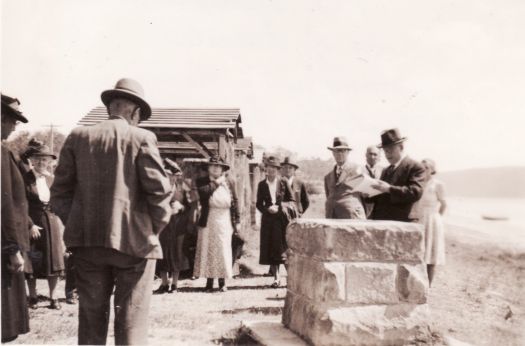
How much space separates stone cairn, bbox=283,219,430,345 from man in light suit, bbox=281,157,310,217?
12.5 ft

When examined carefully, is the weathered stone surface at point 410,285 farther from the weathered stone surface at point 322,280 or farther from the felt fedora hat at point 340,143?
the felt fedora hat at point 340,143

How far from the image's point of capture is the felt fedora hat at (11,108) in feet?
11.9

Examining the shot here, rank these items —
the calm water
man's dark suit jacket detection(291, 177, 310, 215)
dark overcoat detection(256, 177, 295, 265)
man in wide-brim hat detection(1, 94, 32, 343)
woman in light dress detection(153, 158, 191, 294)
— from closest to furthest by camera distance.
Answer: man in wide-brim hat detection(1, 94, 32, 343) → woman in light dress detection(153, 158, 191, 294) → dark overcoat detection(256, 177, 295, 265) → man's dark suit jacket detection(291, 177, 310, 215) → the calm water

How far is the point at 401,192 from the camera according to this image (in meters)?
4.48

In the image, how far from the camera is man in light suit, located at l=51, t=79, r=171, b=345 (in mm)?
3230

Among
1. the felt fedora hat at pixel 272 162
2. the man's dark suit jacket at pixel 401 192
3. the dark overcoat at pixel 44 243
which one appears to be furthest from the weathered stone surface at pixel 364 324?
the felt fedora hat at pixel 272 162

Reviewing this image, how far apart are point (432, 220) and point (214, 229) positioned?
10.1 feet

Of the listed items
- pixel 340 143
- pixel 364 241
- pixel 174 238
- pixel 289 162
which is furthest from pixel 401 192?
pixel 174 238

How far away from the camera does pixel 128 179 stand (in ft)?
10.7

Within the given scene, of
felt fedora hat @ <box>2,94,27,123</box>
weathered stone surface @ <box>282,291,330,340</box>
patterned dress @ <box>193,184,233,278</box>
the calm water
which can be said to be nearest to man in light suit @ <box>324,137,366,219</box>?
patterned dress @ <box>193,184,233,278</box>

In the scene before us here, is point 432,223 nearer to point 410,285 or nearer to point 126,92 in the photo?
point 410,285

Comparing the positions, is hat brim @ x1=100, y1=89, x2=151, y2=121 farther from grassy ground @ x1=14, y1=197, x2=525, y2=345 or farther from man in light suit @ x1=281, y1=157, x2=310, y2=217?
man in light suit @ x1=281, y1=157, x2=310, y2=217

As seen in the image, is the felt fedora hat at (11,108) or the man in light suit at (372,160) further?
the man in light suit at (372,160)

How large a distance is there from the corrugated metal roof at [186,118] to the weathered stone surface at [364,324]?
17.2 ft
